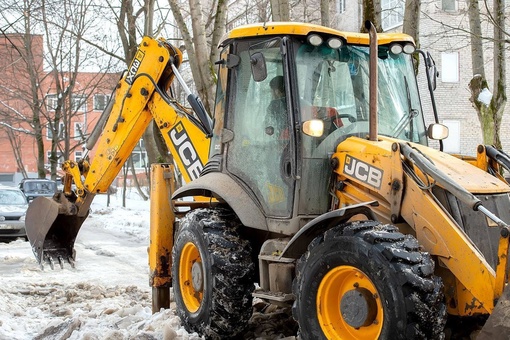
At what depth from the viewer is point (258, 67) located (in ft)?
18.6

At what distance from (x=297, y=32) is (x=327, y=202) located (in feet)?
4.53

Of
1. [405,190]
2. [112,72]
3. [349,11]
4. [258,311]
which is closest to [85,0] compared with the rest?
[112,72]

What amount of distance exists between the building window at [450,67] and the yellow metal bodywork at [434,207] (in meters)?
26.3

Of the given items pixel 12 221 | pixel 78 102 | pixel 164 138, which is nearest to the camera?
pixel 164 138

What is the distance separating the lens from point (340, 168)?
18.5ft

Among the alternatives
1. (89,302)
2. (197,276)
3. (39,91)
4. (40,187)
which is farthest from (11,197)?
(39,91)

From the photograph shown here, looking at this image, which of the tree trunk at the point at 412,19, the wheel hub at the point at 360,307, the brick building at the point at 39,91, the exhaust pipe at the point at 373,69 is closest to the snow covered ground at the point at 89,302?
the wheel hub at the point at 360,307

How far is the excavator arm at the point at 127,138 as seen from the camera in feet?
24.8

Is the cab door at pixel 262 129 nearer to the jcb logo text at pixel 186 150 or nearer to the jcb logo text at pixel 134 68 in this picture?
the jcb logo text at pixel 186 150

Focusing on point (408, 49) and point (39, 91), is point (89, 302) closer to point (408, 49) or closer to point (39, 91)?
point (408, 49)

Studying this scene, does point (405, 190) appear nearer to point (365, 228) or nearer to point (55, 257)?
point (365, 228)

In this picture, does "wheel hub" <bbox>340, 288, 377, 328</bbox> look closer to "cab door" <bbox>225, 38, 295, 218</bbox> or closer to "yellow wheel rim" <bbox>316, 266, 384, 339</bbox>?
"yellow wheel rim" <bbox>316, 266, 384, 339</bbox>


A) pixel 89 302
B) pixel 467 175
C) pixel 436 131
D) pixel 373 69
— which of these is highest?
pixel 373 69

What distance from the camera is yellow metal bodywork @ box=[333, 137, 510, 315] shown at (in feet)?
14.7
